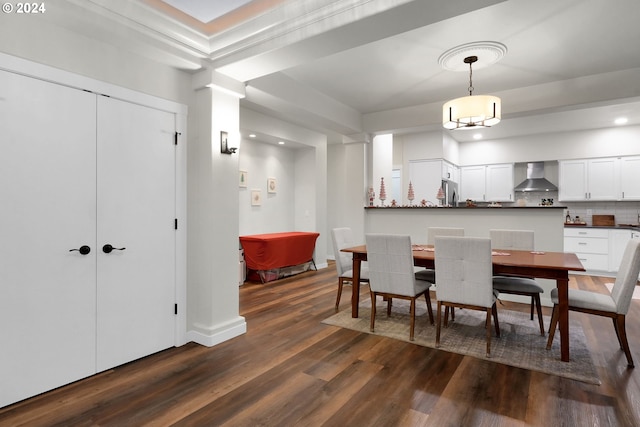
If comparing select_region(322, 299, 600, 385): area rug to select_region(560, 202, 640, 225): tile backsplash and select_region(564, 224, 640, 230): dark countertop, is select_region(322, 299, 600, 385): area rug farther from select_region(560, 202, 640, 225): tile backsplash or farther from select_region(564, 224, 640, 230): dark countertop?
select_region(560, 202, 640, 225): tile backsplash

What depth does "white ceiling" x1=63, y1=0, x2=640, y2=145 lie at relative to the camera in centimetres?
230

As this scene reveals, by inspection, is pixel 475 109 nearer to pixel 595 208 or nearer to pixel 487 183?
pixel 487 183

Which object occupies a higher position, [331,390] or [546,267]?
[546,267]

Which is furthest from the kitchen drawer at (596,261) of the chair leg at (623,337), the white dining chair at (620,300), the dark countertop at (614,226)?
the chair leg at (623,337)

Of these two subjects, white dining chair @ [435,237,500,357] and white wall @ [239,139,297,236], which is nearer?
white dining chair @ [435,237,500,357]

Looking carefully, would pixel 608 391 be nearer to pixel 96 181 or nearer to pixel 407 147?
pixel 96 181

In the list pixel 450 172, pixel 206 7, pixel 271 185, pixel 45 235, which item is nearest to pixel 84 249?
pixel 45 235

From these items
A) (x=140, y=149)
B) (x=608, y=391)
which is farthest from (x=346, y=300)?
(x=140, y=149)

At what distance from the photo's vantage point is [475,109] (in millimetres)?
3225

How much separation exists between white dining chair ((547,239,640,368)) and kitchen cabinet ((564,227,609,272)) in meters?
4.19

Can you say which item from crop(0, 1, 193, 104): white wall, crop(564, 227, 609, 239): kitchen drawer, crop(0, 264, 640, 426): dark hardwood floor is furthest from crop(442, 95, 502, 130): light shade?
crop(564, 227, 609, 239): kitchen drawer

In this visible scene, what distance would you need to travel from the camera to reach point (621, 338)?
2.56 m

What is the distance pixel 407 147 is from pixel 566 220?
3505mm

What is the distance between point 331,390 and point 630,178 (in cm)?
719
